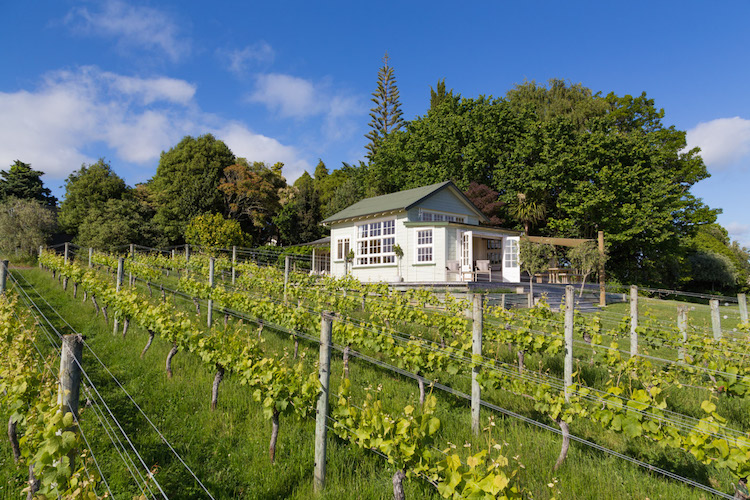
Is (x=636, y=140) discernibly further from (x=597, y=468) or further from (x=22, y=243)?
(x=22, y=243)

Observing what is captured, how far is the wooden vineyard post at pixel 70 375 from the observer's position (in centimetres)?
221

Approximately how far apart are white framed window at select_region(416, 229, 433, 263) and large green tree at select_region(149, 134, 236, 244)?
65.5 ft

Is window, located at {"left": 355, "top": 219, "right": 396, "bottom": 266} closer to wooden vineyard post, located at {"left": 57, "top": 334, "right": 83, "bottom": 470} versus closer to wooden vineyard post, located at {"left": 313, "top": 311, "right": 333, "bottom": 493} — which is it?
wooden vineyard post, located at {"left": 313, "top": 311, "right": 333, "bottom": 493}

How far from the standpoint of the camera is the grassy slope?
336 cm

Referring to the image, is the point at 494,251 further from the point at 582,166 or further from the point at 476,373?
the point at 476,373

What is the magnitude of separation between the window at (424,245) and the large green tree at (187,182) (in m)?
20.0

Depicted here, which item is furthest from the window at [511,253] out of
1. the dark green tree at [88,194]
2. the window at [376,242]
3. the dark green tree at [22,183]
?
the dark green tree at [22,183]

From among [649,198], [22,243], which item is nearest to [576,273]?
[649,198]

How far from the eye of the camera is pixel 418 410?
16.0 feet

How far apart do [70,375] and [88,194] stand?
115ft

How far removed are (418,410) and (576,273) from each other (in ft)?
70.1

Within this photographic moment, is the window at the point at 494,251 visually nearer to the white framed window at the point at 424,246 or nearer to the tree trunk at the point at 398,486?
the white framed window at the point at 424,246

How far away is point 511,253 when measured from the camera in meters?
19.5

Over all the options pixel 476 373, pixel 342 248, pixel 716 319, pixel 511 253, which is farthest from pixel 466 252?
pixel 476 373
